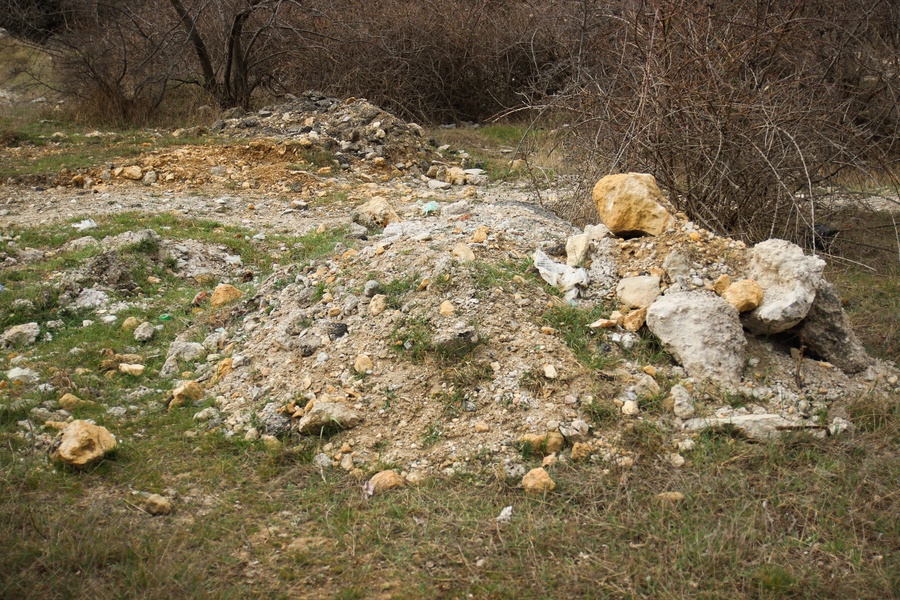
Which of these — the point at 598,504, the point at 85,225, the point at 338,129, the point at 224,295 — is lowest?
the point at 338,129

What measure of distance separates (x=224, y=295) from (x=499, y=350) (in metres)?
1.94

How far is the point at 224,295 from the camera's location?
464 cm

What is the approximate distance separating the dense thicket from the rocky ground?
0.98m

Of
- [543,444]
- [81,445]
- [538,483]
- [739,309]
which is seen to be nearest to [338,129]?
[739,309]

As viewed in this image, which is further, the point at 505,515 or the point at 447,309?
the point at 447,309

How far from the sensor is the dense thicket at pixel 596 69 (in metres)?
4.94

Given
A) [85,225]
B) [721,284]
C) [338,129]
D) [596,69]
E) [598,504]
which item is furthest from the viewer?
[338,129]

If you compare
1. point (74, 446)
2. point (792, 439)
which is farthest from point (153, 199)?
point (792, 439)

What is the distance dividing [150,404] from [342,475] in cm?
111

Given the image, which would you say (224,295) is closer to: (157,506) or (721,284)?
(157,506)

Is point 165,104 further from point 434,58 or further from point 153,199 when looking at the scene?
point 153,199

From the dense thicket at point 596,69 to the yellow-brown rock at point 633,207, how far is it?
0.74m

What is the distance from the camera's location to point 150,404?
3604 mm

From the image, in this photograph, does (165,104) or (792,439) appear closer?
(792,439)
